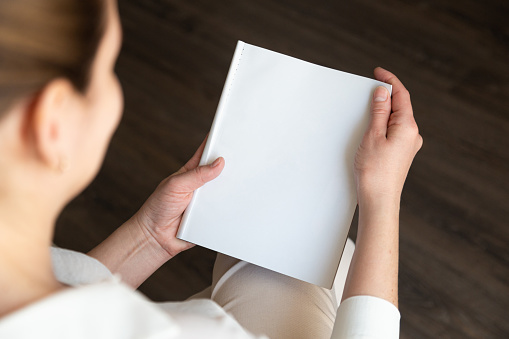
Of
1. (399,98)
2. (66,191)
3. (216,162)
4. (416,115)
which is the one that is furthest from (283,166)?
(416,115)

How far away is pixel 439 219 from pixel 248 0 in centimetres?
88

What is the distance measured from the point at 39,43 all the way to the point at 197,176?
17.8 inches

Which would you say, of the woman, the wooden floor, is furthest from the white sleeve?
the wooden floor

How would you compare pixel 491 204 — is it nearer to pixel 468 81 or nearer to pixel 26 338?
pixel 468 81

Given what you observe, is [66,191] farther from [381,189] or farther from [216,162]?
[381,189]

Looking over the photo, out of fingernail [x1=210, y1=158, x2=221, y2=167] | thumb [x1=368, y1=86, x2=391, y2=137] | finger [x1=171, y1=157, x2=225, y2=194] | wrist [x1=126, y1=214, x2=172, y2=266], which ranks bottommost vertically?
wrist [x1=126, y1=214, x2=172, y2=266]

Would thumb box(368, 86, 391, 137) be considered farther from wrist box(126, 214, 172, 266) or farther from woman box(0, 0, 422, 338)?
wrist box(126, 214, 172, 266)

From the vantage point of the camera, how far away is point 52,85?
0.38m

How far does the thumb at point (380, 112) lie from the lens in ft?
2.53

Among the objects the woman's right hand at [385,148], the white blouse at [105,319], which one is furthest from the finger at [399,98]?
the white blouse at [105,319]

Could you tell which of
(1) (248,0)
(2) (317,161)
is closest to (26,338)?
(2) (317,161)

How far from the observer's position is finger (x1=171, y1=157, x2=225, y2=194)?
0.80 m

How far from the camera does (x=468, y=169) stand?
133 centimetres

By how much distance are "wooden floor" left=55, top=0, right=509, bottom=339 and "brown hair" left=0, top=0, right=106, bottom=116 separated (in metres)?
1.04
